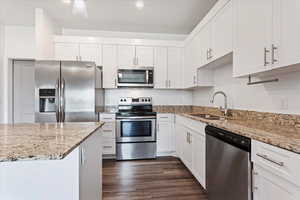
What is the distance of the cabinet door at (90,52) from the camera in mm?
3701

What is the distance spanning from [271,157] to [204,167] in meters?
1.20

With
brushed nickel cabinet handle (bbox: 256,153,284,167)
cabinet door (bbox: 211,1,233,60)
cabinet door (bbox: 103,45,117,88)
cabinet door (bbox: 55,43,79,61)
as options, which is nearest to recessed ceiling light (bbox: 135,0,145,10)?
cabinet door (bbox: 103,45,117,88)

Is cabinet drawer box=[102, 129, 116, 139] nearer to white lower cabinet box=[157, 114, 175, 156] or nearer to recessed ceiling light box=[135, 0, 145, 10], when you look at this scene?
white lower cabinet box=[157, 114, 175, 156]

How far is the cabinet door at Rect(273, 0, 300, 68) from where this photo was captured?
4.13 feet

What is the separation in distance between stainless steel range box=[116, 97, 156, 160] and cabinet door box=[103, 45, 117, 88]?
691mm

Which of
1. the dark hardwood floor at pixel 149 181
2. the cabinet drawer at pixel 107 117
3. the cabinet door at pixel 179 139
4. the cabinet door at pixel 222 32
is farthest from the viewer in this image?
the cabinet drawer at pixel 107 117

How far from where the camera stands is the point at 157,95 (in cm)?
429

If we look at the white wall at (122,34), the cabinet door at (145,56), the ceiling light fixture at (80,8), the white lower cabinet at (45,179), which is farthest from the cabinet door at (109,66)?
the white lower cabinet at (45,179)

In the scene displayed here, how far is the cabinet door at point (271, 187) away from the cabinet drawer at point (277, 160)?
36 mm

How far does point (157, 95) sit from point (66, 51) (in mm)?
2094

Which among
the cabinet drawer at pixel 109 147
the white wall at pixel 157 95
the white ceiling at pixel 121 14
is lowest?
the cabinet drawer at pixel 109 147

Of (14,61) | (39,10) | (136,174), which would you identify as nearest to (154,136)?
(136,174)

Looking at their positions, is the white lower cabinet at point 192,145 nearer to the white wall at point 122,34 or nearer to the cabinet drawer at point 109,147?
the cabinet drawer at point 109,147

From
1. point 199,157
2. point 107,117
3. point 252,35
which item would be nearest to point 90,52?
point 107,117
